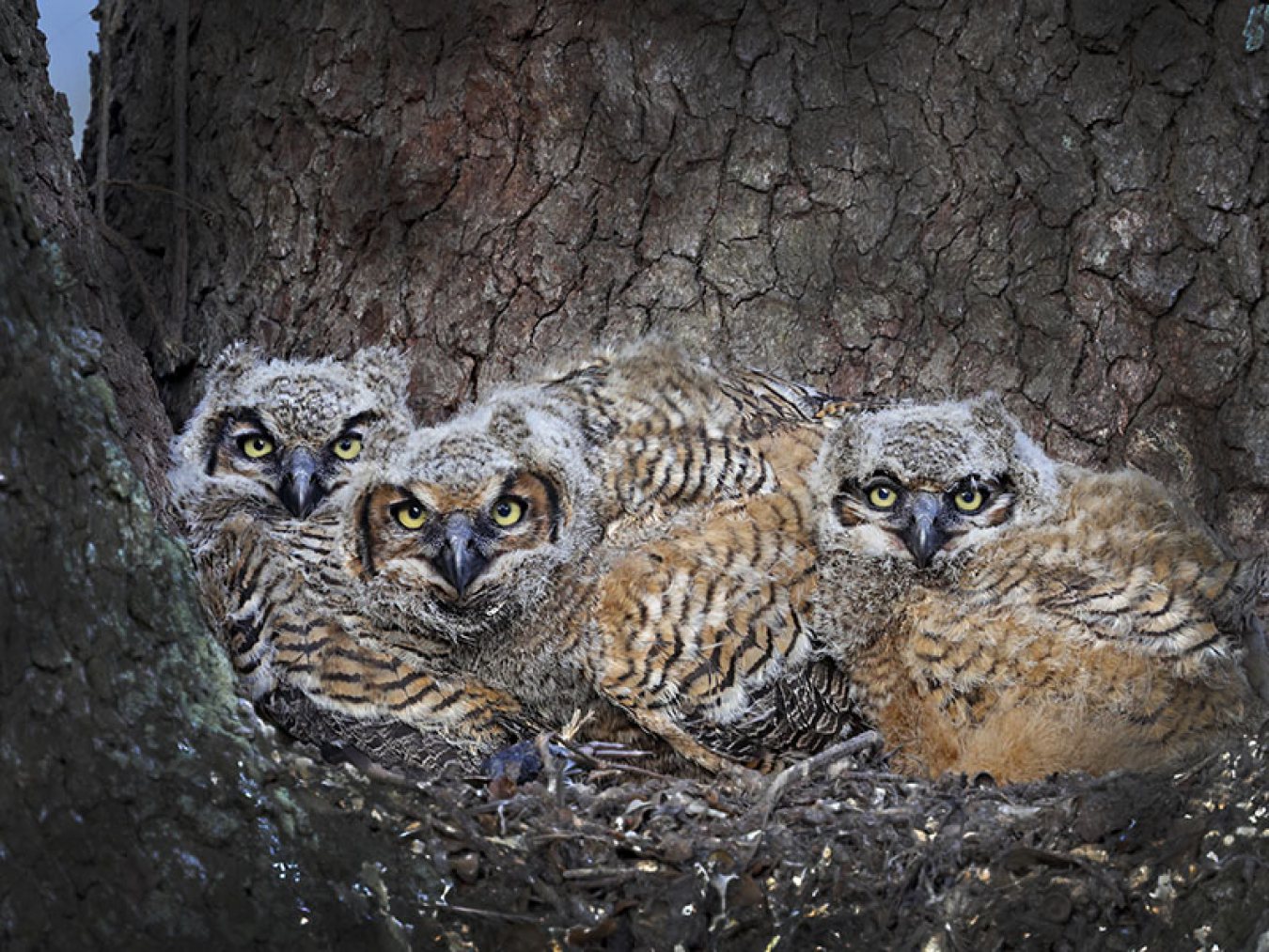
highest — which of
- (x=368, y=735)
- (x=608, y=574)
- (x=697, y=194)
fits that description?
(x=697, y=194)

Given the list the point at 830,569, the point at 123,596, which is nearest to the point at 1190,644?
the point at 830,569

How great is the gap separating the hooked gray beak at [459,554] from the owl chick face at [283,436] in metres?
0.40

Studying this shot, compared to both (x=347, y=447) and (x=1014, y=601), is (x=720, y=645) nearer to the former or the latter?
(x=1014, y=601)

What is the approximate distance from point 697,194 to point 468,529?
3.47 ft

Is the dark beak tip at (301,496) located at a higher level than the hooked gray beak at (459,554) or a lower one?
higher

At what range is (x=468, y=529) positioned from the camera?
2.86 meters

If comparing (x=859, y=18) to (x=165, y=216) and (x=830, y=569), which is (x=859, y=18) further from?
(x=165, y=216)

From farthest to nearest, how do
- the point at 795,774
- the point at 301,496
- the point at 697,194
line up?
the point at 697,194 < the point at 301,496 < the point at 795,774

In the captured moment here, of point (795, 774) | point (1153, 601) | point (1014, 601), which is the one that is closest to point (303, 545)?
point (795, 774)

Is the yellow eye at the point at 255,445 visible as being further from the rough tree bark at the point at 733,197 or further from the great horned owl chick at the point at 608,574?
the great horned owl chick at the point at 608,574

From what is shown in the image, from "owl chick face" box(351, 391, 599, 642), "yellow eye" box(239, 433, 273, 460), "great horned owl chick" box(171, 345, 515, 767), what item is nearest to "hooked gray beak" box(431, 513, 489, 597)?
"owl chick face" box(351, 391, 599, 642)

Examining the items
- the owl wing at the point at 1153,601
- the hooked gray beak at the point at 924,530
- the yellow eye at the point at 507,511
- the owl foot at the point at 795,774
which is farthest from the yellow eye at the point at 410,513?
the owl wing at the point at 1153,601

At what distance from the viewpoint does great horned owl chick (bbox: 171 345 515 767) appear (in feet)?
9.18

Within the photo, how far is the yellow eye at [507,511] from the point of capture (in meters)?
2.93
